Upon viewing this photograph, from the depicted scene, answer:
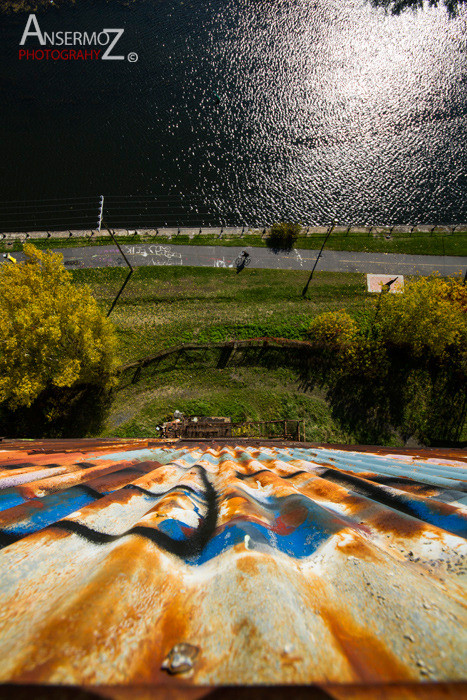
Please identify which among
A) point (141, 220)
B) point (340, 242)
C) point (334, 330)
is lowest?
point (334, 330)

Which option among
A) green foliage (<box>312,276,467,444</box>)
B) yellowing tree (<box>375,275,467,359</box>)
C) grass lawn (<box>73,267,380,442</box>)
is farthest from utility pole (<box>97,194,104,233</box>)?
yellowing tree (<box>375,275,467,359</box>)

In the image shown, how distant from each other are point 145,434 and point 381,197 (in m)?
29.3

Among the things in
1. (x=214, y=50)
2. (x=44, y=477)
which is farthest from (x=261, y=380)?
(x=214, y=50)

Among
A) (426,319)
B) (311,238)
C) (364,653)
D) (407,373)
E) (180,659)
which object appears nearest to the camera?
(180,659)

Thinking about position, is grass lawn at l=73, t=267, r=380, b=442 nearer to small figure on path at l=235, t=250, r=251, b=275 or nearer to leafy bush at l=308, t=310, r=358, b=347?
small figure on path at l=235, t=250, r=251, b=275

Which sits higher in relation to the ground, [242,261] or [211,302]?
[242,261]

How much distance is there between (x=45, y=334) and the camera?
51.4 ft

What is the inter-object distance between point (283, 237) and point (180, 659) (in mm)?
26142

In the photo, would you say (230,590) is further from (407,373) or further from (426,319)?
(407,373)

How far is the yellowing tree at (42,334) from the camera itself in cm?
1532

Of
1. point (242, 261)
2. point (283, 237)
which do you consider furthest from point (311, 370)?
point (283, 237)

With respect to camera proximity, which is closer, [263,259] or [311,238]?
[263,259]

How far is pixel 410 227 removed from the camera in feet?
88.3

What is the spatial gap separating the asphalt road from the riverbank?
0.58 m
